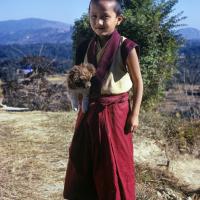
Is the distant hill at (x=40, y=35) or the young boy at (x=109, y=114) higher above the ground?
the distant hill at (x=40, y=35)

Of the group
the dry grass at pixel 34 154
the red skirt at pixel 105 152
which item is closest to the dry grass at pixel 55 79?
the dry grass at pixel 34 154

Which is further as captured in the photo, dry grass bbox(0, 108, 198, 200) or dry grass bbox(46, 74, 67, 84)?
dry grass bbox(46, 74, 67, 84)

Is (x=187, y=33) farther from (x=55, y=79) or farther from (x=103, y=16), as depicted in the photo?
(x=103, y=16)

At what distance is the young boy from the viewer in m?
2.90

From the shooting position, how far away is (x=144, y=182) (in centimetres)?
457

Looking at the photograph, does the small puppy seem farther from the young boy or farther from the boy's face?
the boy's face

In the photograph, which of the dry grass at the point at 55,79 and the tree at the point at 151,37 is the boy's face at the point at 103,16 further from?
the dry grass at the point at 55,79

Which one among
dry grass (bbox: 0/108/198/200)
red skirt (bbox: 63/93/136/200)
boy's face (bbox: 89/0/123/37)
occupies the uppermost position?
boy's face (bbox: 89/0/123/37)

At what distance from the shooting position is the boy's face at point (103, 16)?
2.88m

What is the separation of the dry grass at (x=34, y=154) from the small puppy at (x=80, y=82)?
1229mm

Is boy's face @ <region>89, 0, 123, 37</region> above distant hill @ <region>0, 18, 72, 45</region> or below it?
below

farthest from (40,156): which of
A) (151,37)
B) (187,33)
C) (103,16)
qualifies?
(187,33)

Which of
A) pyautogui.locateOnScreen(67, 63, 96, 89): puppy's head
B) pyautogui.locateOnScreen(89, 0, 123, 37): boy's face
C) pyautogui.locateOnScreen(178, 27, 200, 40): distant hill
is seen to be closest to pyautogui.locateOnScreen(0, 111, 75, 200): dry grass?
pyautogui.locateOnScreen(67, 63, 96, 89): puppy's head

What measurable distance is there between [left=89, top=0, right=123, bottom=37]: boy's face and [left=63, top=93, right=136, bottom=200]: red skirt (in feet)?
1.27
